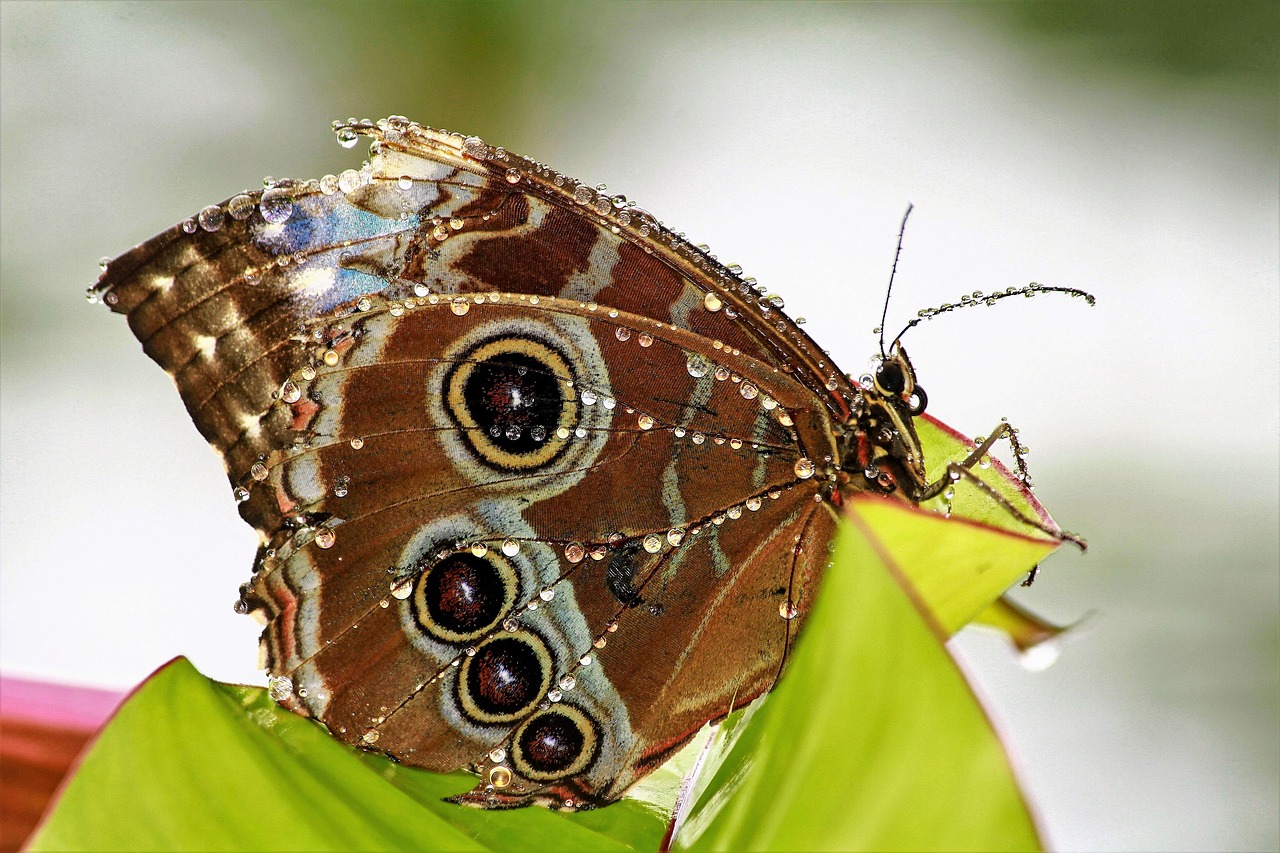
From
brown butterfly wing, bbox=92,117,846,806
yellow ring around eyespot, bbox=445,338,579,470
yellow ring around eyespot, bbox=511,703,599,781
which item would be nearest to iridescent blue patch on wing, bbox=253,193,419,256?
brown butterfly wing, bbox=92,117,846,806

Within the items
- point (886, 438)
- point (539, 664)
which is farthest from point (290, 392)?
point (886, 438)

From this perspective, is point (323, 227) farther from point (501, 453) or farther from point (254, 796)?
point (254, 796)

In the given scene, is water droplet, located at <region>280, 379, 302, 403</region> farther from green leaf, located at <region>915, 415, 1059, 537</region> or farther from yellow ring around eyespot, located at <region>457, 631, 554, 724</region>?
green leaf, located at <region>915, 415, 1059, 537</region>

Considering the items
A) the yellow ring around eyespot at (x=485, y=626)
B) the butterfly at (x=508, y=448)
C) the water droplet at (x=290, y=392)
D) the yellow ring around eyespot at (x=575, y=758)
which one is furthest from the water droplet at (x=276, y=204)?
the yellow ring around eyespot at (x=575, y=758)

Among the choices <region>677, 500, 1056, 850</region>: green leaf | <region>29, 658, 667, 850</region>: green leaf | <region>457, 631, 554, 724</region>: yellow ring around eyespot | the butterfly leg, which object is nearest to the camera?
<region>677, 500, 1056, 850</region>: green leaf

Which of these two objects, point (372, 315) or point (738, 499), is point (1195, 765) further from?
point (372, 315)

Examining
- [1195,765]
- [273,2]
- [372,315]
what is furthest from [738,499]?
[273,2]

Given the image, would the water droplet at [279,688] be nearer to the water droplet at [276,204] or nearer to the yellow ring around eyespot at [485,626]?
the yellow ring around eyespot at [485,626]
